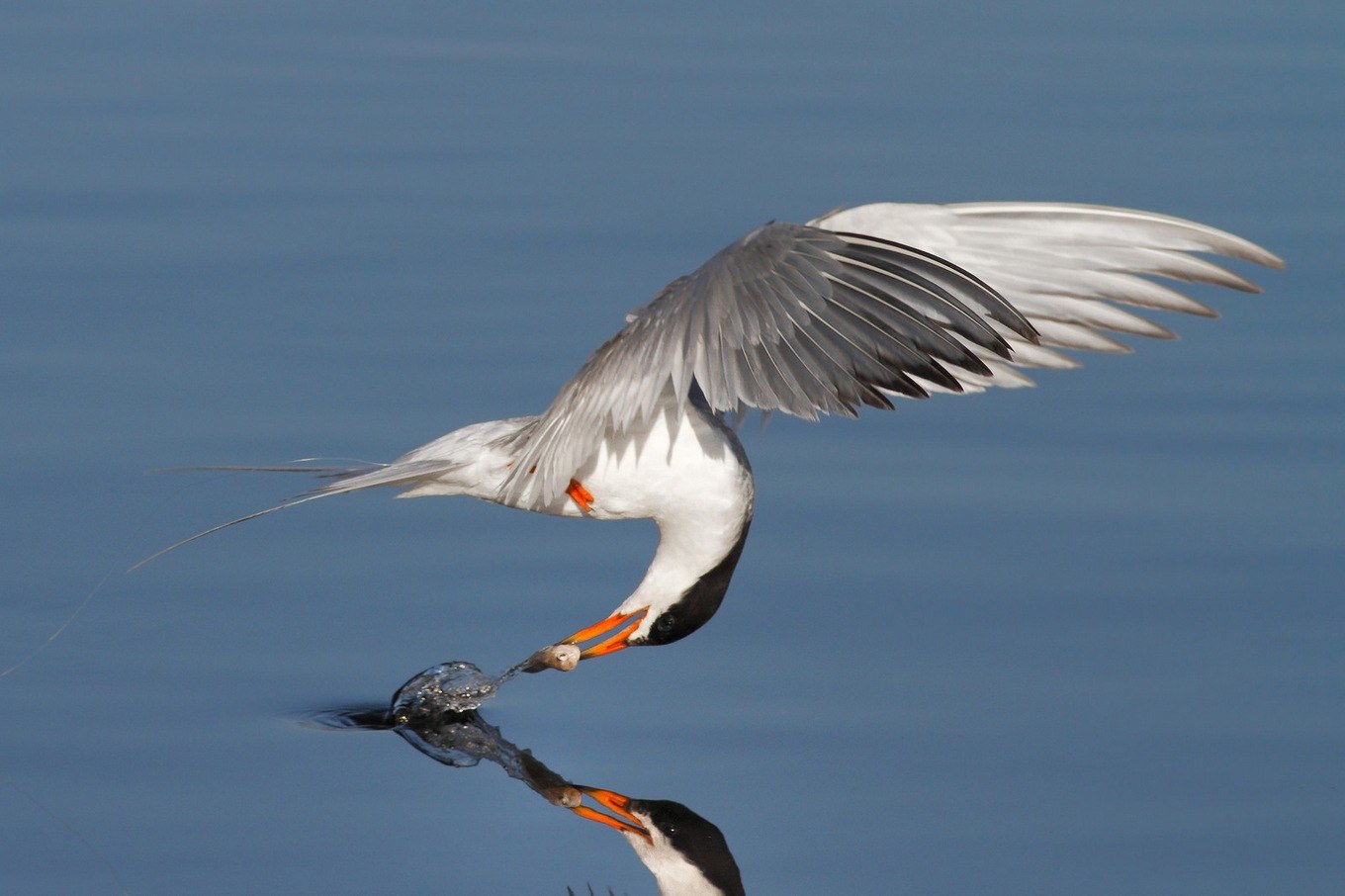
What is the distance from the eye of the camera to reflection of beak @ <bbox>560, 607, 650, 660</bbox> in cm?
517

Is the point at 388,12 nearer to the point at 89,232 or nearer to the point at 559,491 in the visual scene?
the point at 89,232

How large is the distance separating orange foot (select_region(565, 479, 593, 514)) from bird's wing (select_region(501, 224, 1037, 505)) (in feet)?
1.97

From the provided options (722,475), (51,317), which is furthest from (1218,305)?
(51,317)

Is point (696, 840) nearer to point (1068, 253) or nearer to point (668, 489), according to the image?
point (668, 489)

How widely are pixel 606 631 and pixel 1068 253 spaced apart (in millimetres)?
1486

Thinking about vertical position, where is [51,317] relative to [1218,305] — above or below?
below

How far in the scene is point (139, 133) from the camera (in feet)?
27.6

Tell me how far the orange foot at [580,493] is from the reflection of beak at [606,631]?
0.29 metres

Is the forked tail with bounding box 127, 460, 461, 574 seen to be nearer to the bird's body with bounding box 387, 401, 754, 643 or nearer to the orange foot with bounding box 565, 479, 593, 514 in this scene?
the bird's body with bounding box 387, 401, 754, 643

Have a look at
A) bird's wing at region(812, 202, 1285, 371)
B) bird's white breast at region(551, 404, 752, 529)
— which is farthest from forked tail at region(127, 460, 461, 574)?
bird's wing at region(812, 202, 1285, 371)

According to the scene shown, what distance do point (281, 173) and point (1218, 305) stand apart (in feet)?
11.7

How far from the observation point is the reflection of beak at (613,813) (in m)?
4.92

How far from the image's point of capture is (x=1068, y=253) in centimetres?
521

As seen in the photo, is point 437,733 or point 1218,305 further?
point 1218,305
